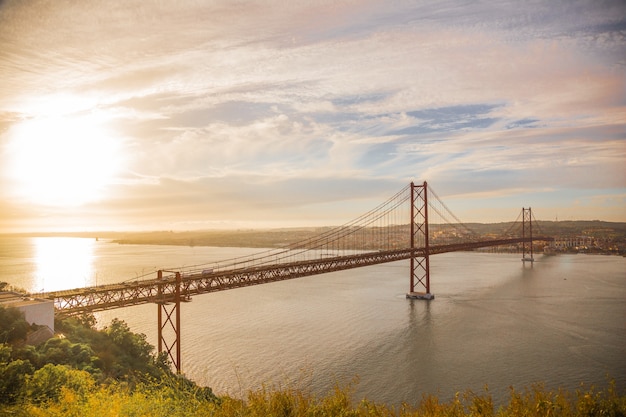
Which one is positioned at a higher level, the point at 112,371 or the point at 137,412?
the point at 137,412

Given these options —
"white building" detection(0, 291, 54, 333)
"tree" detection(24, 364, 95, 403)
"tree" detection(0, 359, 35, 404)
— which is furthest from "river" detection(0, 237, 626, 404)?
"tree" detection(0, 359, 35, 404)

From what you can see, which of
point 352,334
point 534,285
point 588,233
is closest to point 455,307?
point 352,334

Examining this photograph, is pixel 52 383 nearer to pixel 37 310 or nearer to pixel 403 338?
pixel 37 310

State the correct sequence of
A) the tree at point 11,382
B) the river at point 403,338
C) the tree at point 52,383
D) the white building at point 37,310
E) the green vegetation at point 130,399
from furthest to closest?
the river at point 403,338, the white building at point 37,310, the tree at point 52,383, the tree at point 11,382, the green vegetation at point 130,399

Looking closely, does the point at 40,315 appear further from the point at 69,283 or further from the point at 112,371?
the point at 69,283

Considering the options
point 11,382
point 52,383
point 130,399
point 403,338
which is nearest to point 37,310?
point 11,382

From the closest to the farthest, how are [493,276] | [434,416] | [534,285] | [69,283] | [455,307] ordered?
[434,416], [455,307], [534,285], [493,276], [69,283]

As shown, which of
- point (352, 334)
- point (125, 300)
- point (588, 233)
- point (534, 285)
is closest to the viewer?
point (125, 300)

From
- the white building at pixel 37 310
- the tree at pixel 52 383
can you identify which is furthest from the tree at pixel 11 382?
the white building at pixel 37 310

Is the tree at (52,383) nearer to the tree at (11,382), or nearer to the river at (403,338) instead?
the tree at (11,382)
